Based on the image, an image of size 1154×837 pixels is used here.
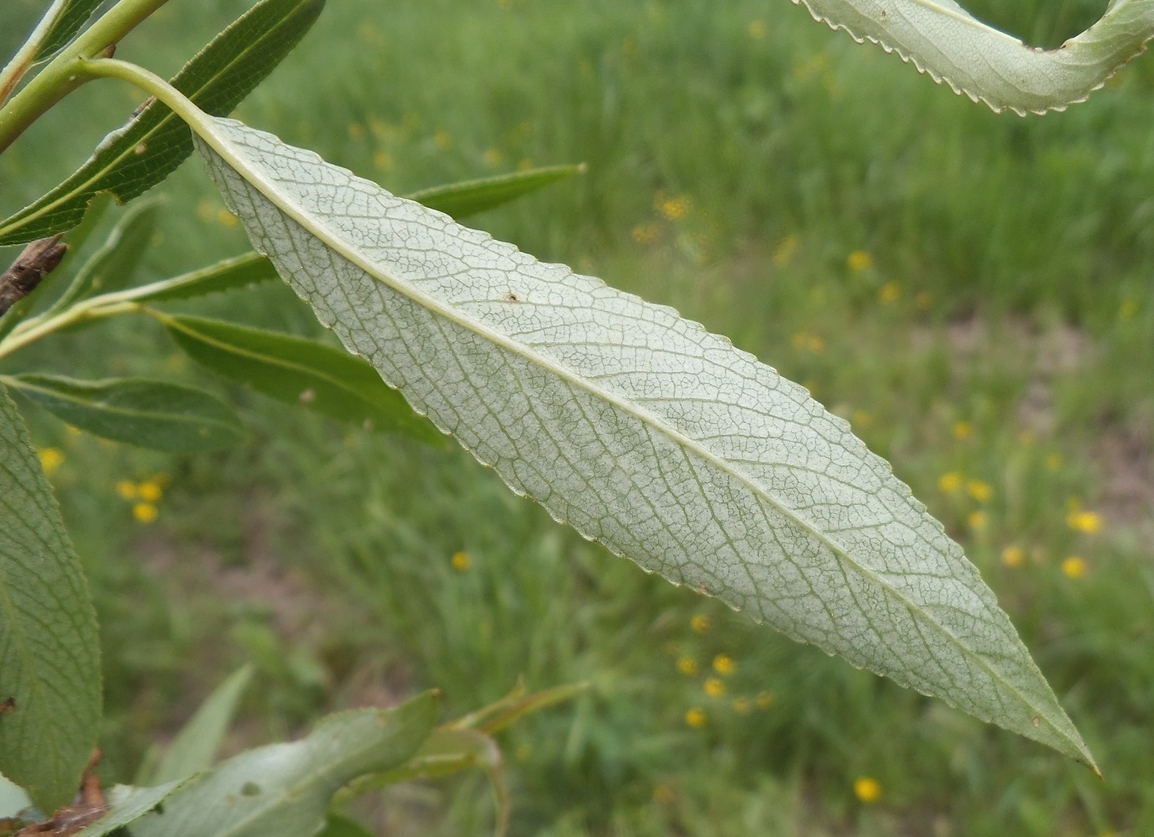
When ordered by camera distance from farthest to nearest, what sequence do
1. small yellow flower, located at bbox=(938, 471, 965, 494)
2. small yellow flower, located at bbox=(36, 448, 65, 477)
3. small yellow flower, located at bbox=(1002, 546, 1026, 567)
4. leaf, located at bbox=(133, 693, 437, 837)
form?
small yellow flower, located at bbox=(36, 448, 65, 477)
small yellow flower, located at bbox=(938, 471, 965, 494)
small yellow flower, located at bbox=(1002, 546, 1026, 567)
leaf, located at bbox=(133, 693, 437, 837)

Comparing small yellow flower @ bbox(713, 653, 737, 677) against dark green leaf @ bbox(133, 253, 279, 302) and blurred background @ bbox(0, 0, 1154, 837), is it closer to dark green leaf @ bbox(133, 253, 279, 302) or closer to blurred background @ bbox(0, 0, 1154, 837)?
blurred background @ bbox(0, 0, 1154, 837)

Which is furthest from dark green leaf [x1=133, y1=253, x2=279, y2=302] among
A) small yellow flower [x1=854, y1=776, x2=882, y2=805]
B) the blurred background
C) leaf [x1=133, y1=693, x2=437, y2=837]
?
small yellow flower [x1=854, y1=776, x2=882, y2=805]

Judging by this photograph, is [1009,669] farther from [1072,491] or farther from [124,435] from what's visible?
[1072,491]

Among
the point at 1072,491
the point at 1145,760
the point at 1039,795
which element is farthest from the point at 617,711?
the point at 1072,491

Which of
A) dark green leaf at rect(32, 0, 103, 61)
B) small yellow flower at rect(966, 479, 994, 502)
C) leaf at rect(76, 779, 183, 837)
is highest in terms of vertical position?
dark green leaf at rect(32, 0, 103, 61)

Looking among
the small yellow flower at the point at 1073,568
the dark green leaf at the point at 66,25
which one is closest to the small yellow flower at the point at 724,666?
the small yellow flower at the point at 1073,568

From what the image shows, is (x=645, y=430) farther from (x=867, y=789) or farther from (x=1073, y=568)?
(x=1073, y=568)

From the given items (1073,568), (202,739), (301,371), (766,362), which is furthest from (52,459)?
(1073,568)
